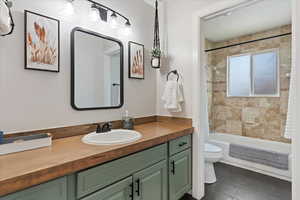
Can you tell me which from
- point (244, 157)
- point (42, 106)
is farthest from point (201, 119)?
point (42, 106)

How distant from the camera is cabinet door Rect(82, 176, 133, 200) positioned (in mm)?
997

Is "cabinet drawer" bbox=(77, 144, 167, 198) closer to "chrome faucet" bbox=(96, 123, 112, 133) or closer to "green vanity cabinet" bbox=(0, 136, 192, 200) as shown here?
"green vanity cabinet" bbox=(0, 136, 192, 200)

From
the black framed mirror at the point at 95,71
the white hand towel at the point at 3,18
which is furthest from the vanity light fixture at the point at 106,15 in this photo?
the white hand towel at the point at 3,18

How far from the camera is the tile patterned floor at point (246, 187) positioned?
6.22 ft

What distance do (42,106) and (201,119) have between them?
160 centimetres

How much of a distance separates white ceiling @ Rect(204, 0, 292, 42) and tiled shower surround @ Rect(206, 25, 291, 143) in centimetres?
25

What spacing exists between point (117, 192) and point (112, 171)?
0.16 m

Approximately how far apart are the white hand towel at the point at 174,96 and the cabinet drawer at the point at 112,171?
68 centimetres

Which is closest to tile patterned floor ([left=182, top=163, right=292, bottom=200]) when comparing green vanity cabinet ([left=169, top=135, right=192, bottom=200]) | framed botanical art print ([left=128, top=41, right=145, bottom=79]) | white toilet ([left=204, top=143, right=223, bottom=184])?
white toilet ([left=204, top=143, right=223, bottom=184])

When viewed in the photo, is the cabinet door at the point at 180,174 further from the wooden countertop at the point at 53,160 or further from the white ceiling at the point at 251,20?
the white ceiling at the point at 251,20

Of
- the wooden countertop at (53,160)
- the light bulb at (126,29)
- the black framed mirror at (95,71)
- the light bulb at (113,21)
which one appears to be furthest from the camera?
the light bulb at (126,29)

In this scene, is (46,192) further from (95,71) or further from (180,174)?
(180,174)

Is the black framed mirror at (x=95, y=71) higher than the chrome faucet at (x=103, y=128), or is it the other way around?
the black framed mirror at (x=95, y=71)

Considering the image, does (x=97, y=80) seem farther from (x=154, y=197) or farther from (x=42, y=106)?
(x=154, y=197)
